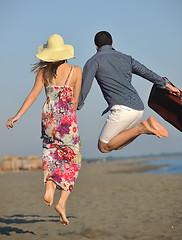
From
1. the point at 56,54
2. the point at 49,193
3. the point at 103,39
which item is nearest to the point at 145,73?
the point at 103,39

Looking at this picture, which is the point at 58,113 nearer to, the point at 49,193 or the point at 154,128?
the point at 49,193

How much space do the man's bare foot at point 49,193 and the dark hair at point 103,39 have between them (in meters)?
1.94

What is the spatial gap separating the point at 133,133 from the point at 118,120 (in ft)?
0.94

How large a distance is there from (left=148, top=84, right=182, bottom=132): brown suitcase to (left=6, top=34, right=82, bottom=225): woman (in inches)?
59.0

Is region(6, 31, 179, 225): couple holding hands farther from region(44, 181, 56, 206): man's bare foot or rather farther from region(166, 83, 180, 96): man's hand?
region(166, 83, 180, 96): man's hand

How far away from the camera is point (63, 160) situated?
14.7ft

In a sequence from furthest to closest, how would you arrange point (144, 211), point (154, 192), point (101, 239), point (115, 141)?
point (154, 192) < point (144, 211) < point (101, 239) < point (115, 141)

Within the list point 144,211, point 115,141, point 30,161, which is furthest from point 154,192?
point 30,161

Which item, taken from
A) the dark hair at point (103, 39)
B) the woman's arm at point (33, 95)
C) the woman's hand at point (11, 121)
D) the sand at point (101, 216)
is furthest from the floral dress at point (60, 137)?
the sand at point (101, 216)

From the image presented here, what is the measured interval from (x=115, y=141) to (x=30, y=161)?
2754 centimetres

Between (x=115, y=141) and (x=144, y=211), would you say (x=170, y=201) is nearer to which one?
(x=144, y=211)

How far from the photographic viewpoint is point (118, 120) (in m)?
4.47

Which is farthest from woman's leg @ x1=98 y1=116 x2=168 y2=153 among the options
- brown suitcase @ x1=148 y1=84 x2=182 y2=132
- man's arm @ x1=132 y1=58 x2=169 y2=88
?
brown suitcase @ x1=148 y1=84 x2=182 y2=132

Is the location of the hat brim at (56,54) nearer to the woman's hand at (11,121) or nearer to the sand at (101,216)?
the woman's hand at (11,121)
